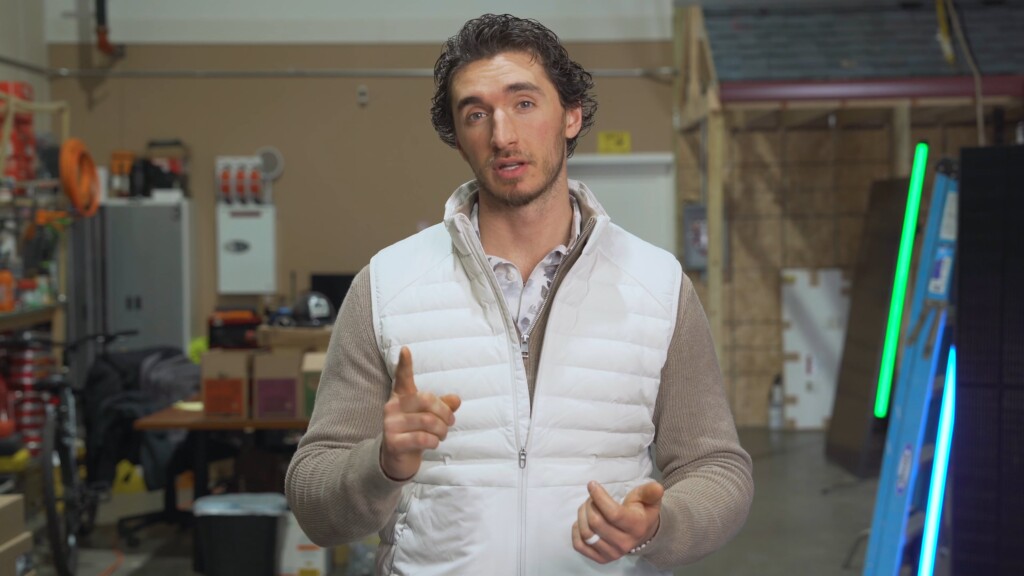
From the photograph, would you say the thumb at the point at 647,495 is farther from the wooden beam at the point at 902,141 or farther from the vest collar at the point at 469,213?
the wooden beam at the point at 902,141

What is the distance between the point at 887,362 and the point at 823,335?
4159 millimetres

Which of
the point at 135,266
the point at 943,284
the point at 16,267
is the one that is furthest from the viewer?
the point at 135,266

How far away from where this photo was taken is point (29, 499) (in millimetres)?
6145

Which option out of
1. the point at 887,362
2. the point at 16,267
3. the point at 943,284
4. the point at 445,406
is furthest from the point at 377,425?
the point at 16,267

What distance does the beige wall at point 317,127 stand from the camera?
8789mm

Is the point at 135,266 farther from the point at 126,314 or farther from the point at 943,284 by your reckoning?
the point at 943,284

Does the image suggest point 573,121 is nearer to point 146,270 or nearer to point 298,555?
point 298,555

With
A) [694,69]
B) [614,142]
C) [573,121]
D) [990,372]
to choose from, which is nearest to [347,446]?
[573,121]

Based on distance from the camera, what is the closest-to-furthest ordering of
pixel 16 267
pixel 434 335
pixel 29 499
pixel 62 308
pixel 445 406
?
pixel 445 406 → pixel 434 335 → pixel 29 499 → pixel 16 267 → pixel 62 308

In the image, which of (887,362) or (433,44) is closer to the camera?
(887,362)

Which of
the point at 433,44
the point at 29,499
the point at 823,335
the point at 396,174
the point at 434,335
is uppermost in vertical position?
the point at 433,44

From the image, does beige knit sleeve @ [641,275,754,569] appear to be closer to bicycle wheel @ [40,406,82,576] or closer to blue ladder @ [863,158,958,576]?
blue ladder @ [863,158,958,576]

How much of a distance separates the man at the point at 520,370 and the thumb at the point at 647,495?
153mm

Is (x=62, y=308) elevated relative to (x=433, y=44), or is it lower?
lower
